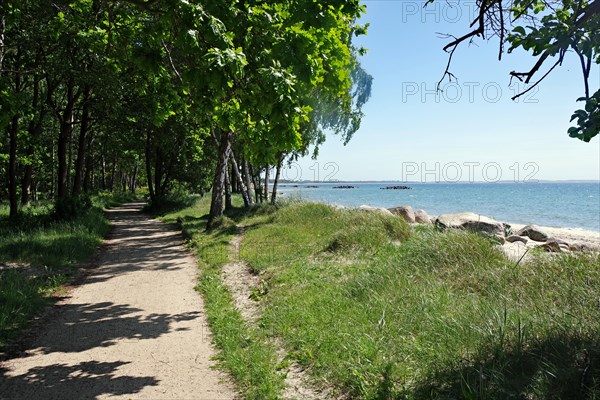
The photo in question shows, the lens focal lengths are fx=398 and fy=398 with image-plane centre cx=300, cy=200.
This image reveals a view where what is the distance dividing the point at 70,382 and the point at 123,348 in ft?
3.32

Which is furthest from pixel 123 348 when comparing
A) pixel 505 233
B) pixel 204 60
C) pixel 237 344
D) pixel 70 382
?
pixel 505 233

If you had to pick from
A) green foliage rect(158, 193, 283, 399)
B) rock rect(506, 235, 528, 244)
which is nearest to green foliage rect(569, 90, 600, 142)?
green foliage rect(158, 193, 283, 399)

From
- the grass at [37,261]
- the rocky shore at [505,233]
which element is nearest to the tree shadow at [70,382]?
the grass at [37,261]

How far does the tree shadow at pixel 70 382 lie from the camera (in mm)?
4246

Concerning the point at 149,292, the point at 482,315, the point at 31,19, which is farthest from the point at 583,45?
the point at 31,19

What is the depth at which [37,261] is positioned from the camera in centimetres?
966

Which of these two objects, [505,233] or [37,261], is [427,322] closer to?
[37,261]

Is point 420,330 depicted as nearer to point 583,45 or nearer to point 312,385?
point 312,385

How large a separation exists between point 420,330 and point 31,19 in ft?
48.1

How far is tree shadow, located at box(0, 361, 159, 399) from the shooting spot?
13.9ft

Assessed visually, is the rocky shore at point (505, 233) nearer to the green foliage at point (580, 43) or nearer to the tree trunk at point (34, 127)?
the green foliage at point (580, 43)

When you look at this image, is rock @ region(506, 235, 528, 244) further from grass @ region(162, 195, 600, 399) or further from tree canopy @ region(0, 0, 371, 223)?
grass @ region(162, 195, 600, 399)

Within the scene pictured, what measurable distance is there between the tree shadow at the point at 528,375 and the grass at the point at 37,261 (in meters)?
5.68

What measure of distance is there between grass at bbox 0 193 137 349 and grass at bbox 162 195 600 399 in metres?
2.95
